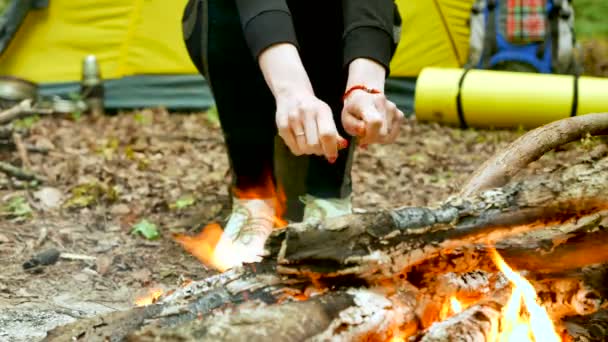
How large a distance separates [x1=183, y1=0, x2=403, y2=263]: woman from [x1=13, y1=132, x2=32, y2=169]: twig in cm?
150

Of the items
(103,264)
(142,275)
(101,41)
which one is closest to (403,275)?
(142,275)

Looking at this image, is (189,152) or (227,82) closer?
(227,82)

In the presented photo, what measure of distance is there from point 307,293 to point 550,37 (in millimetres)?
4345

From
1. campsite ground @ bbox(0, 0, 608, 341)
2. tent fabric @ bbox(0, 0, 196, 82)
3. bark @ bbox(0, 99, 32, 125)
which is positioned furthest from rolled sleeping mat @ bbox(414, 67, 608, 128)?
bark @ bbox(0, 99, 32, 125)

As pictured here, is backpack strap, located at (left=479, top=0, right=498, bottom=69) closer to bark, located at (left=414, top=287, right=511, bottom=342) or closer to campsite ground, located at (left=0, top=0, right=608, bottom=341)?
campsite ground, located at (left=0, top=0, right=608, bottom=341)

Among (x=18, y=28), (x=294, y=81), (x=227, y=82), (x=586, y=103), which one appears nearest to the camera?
(x=294, y=81)

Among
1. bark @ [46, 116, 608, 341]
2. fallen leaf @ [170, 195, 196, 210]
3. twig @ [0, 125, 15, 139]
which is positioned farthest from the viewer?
twig @ [0, 125, 15, 139]

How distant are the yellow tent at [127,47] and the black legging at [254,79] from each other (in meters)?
2.47

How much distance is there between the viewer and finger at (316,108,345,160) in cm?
148

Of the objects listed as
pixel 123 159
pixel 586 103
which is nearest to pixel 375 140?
pixel 123 159

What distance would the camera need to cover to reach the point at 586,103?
15.0 feet

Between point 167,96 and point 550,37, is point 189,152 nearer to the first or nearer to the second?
point 167,96

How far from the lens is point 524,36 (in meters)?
5.23

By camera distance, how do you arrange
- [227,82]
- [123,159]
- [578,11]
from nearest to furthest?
1. [227,82]
2. [123,159]
3. [578,11]
